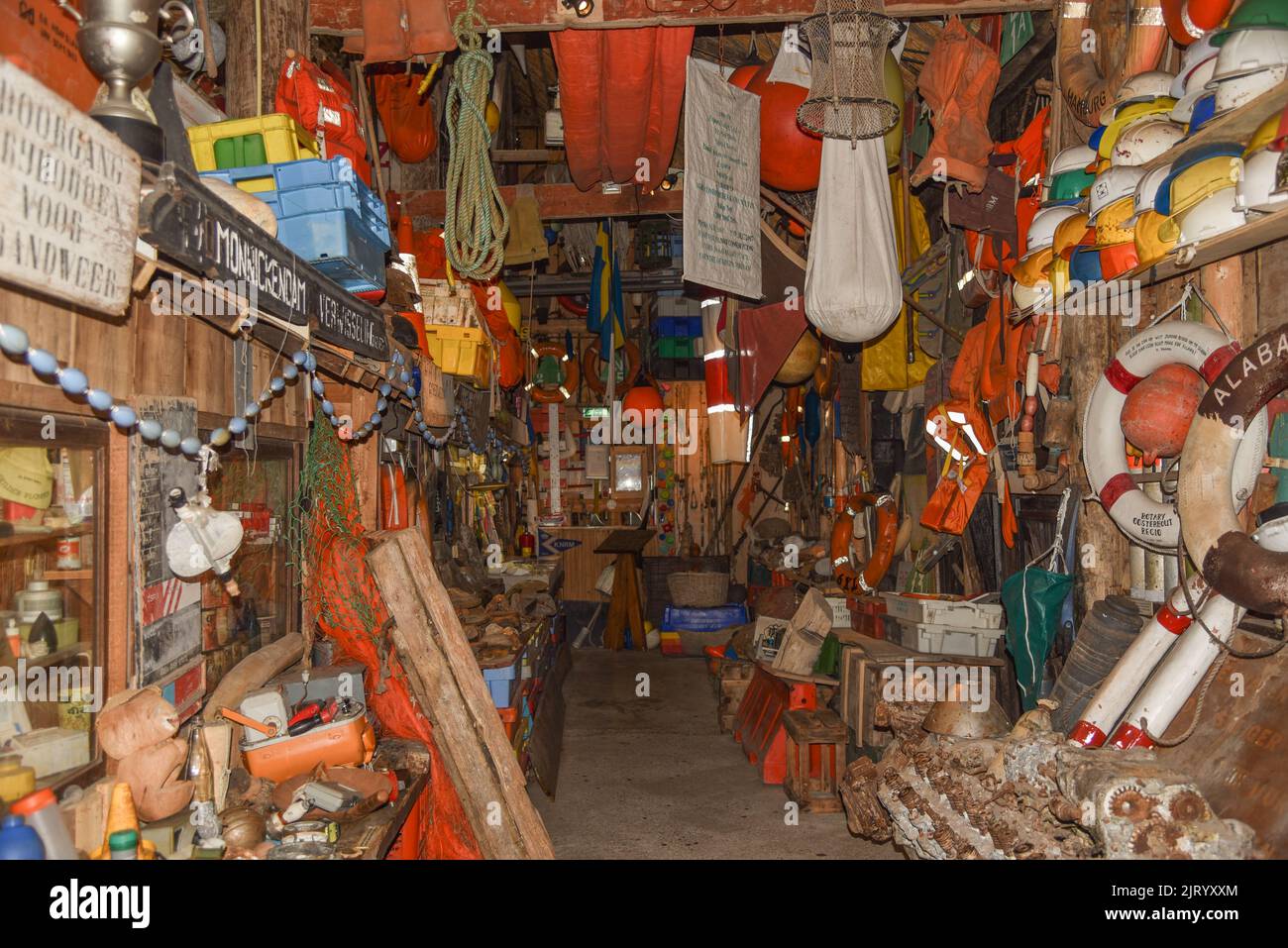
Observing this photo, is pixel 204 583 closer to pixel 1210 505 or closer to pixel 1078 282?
pixel 1210 505

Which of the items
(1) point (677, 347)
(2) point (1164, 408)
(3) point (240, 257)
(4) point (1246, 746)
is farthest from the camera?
(1) point (677, 347)

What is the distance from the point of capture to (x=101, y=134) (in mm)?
1857

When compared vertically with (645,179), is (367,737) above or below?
below

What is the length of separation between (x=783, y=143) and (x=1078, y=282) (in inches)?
98.6

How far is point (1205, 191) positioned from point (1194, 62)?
721 millimetres

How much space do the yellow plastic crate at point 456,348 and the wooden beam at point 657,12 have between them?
6.21 feet

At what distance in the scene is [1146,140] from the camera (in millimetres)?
3578

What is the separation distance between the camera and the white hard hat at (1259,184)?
260 centimetres

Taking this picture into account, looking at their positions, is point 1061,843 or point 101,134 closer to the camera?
point 101,134

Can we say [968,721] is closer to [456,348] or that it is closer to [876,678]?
[876,678]

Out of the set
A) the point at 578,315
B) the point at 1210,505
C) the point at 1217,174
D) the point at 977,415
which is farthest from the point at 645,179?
the point at 578,315

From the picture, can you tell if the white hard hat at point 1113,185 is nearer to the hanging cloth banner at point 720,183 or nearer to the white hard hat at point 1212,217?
the white hard hat at point 1212,217

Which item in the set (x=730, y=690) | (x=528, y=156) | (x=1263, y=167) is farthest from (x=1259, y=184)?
(x=528, y=156)

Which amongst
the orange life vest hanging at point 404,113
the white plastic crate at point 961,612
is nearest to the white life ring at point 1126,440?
the white plastic crate at point 961,612
